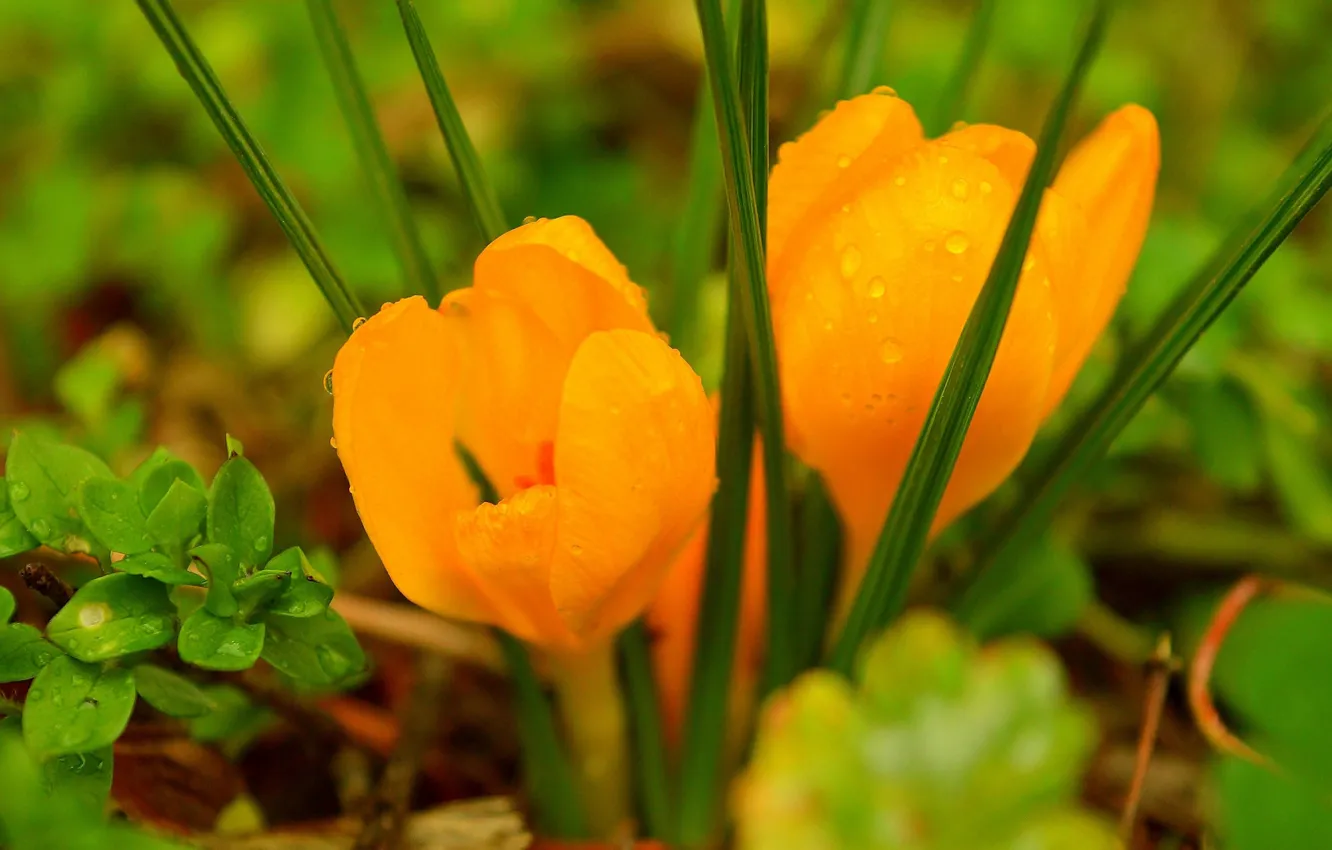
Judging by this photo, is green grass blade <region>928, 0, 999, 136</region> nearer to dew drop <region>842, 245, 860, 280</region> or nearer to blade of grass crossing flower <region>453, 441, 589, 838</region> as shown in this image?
dew drop <region>842, 245, 860, 280</region>

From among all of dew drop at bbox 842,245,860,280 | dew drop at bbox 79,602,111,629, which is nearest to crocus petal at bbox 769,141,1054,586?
dew drop at bbox 842,245,860,280

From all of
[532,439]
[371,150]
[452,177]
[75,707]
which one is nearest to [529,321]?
[532,439]

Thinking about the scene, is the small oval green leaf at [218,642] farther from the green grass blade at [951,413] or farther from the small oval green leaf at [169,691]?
the green grass blade at [951,413]

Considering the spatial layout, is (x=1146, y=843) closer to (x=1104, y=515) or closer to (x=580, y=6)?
(x=1104, y=515)

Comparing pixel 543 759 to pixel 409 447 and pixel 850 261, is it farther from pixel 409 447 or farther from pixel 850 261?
pixel 850 261

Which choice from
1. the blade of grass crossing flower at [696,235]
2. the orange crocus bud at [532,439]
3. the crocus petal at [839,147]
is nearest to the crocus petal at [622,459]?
the orange crocus bud at [532,439]
